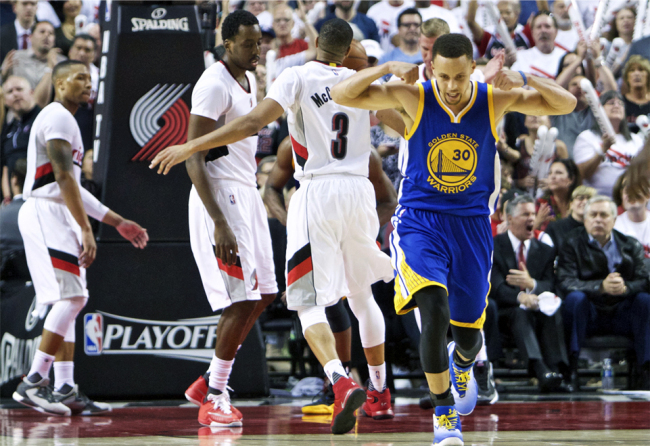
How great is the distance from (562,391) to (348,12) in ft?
19.0

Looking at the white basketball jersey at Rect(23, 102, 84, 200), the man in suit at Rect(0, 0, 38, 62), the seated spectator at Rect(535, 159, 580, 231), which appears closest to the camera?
the white basketball jersey at Rect(23, 102, 84, 200)

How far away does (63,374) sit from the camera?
558 centimetres

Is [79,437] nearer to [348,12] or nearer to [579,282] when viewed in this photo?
[579,282]

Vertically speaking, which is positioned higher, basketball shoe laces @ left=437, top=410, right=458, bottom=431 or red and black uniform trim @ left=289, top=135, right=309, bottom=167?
red and black uniform trim @ left=289, top=135, right=309, bottom=167

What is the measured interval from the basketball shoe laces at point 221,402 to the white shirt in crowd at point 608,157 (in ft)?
18.3

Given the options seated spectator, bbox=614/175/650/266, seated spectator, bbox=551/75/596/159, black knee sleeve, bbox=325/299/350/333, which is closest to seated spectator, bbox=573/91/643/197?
seated spectator, bbox=551/75/596/159

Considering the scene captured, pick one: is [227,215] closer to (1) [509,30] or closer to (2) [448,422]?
(2) [448,422]

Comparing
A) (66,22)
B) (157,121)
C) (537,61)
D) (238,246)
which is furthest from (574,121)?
(66,22)

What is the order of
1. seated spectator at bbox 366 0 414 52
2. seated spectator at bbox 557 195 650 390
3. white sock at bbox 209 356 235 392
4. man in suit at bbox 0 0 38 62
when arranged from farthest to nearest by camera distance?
seated spectator at bbox 366 0 414 52, man in suit at bbox 0 0 38 62, seated spectator at bbox 557 195 650 390, white sock at bbox 209 356 235 392

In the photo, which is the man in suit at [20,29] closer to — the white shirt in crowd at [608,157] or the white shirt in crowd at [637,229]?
the white shirt in crowd at [608,157]

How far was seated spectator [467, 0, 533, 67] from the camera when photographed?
9.87m

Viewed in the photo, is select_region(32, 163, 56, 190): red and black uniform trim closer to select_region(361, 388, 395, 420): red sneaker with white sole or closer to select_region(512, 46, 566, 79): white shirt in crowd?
select_region(361, 388, 395, 420): red sneaker with white sole

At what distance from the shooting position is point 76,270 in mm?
5602

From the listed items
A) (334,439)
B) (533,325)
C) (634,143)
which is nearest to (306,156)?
(334,439)
